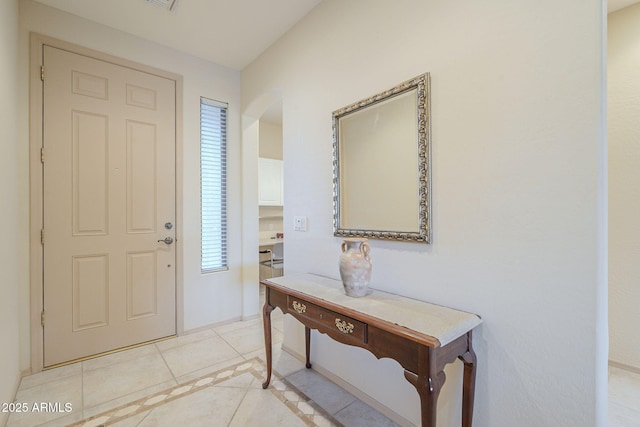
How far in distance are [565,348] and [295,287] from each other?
126 centimetres

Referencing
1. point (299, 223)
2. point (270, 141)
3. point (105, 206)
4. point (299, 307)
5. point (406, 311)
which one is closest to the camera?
point (406, 311)

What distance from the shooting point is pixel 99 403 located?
1763 mm

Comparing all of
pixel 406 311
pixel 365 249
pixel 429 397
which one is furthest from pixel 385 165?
pixel 429 397

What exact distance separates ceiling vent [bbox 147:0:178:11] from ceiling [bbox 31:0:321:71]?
0.03m

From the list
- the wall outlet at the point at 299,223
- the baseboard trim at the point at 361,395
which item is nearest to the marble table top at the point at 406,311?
the wall outlet at the point at 299,223

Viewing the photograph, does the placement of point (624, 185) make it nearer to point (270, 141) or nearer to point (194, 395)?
point (194, 395)

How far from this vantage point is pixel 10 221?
177cm

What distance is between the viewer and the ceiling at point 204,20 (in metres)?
2.09

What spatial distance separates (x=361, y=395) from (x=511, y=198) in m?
1.45

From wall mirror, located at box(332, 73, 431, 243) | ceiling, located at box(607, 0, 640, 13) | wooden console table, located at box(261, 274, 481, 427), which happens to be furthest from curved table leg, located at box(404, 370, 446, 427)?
ceiling, located at box(607, 0, 640, 13)

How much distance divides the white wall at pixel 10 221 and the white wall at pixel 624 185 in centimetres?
395

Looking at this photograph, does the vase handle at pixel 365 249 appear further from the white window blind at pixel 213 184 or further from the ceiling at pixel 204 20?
the white window blind at pixel 213 184

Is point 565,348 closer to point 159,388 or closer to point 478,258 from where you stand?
point 478,258

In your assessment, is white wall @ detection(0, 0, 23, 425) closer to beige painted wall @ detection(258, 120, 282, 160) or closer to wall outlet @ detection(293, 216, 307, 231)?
wall outlet @ detection(293, 216, 307, 231)
